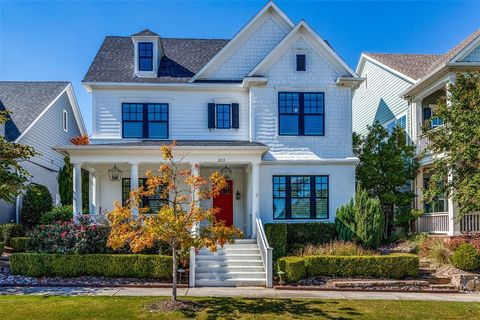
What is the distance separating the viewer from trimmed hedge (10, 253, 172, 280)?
44.4 ft

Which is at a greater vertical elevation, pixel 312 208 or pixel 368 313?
pixel 312 208

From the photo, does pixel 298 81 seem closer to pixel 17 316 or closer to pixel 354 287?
pixel 354 287

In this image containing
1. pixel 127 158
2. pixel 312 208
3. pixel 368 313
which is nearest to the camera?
pixel 368 313

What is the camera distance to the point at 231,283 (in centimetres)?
1355

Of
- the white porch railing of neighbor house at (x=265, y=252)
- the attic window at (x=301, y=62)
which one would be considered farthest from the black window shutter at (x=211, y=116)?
Answer: the white porch railing of neighbor house at (x=265, y=252)

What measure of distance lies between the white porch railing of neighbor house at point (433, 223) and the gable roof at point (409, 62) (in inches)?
268

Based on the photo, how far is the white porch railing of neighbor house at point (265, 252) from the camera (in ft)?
44.1

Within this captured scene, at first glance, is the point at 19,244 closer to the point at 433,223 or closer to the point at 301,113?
the point at 301,113

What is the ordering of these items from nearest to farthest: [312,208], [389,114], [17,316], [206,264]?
[17,316] < [206,264] < [312,208] < [389,114]

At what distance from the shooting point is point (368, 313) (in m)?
10.1

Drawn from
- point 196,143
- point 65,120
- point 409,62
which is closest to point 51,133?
point 65,120

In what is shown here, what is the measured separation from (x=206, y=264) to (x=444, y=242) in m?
9.30

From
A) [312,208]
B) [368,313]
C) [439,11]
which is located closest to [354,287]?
[368,313]

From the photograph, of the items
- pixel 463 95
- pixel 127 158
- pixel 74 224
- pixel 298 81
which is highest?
pixel 298 81
